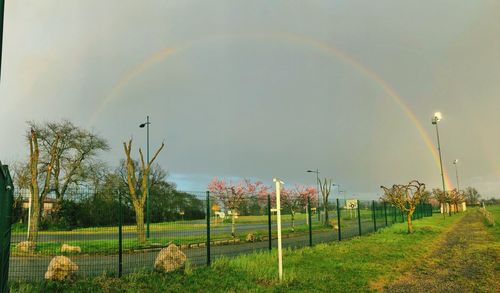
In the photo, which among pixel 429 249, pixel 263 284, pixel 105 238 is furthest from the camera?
pixel 429 249

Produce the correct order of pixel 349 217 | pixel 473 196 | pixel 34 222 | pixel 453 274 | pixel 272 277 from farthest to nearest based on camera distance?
pixel 473 196 → pixel 349 217 → pixel 453 274 → pixel 272 277 → pixel 34 222

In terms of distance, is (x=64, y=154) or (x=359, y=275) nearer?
(x=359, y=275)

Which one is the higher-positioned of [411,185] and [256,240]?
[411,185]

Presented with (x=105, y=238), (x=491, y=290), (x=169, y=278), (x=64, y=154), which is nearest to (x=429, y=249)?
(x=491, y=290)

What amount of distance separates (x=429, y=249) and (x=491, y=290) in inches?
332

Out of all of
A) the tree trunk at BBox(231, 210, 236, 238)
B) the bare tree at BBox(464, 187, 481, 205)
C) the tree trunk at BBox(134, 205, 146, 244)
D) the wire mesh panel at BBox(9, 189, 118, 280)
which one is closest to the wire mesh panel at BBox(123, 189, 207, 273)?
the tree trunk at BBox(134, 205, 146, 244)

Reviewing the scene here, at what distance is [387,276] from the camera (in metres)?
10.4

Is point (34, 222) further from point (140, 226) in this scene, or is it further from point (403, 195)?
point (403, 195)

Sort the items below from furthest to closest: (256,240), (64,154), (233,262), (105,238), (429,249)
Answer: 1. (64,154)
2. (256,240)
3. (429,249)
4. (233,262)
5. (105,238)

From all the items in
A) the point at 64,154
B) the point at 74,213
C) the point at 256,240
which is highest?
the point at 64,154

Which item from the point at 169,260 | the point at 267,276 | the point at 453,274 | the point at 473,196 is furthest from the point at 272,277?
the point at 473,196

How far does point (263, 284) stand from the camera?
9.50 metres

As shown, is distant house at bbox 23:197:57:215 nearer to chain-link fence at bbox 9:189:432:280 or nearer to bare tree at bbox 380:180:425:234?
chain-link fence at bbox 9:189:432:280

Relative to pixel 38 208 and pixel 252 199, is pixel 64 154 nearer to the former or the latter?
pixel 252 199
